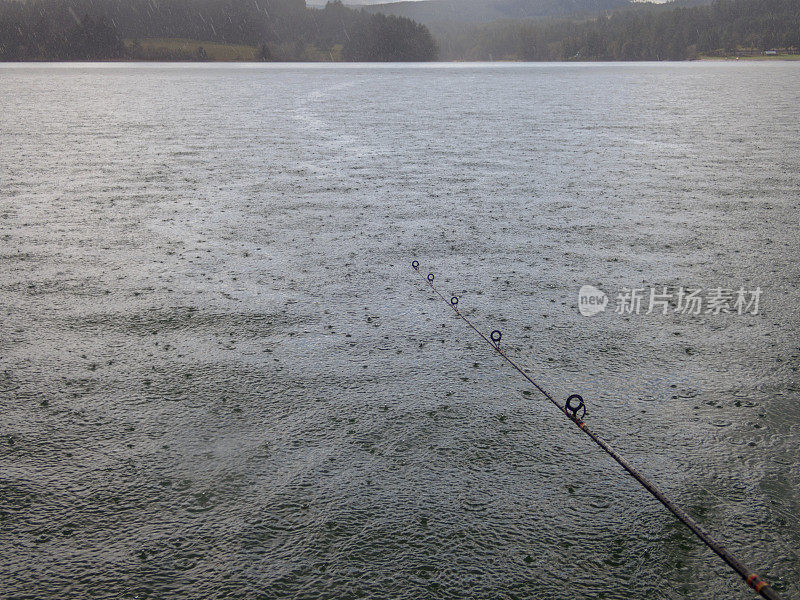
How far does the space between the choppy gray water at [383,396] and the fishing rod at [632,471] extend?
13 cm

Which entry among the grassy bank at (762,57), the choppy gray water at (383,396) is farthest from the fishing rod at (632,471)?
the grassy bank at (762,57)

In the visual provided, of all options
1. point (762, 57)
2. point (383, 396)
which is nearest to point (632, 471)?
point (383, 396)

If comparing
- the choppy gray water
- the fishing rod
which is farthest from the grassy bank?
the fishing rod

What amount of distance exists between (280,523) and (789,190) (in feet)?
42.5

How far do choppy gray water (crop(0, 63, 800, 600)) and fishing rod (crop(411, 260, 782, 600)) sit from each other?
5.2 inches

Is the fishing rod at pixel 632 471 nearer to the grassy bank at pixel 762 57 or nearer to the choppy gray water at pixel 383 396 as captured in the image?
the choppy gray water at pixel 383 396

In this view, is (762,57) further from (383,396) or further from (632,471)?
(632,471)

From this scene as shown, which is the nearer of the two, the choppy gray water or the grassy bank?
the choppy gray water

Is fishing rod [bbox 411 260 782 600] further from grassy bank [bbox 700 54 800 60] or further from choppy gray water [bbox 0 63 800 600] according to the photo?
grassy bank [bbox 700 54 800 60]

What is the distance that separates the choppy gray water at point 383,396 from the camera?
3.67m

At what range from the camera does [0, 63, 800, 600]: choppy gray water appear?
3666 millimetres

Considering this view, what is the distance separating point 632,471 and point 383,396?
2.16m

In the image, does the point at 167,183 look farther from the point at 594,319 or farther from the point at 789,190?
the point at 789,190

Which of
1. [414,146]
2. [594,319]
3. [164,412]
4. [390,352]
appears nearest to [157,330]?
[164,412]
